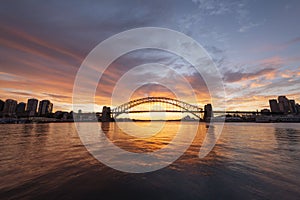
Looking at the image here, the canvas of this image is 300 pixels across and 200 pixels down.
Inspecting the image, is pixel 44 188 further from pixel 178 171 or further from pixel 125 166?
pixel 178 171

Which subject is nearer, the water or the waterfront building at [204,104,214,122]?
the water

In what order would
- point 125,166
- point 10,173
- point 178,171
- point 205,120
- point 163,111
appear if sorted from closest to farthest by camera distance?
point 10,173
point 178,171
point 125,166
point 163,111
point 205,120

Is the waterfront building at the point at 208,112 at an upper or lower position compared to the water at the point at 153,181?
upper

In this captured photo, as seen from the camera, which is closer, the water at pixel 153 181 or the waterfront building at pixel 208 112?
the water at pixel 153 181

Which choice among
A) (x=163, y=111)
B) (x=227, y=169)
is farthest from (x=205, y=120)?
(x=227, y=169)

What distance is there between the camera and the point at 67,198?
4.05 meters

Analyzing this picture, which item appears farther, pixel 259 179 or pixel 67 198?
pixel 259 179

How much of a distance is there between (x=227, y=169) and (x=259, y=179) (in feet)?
4.63

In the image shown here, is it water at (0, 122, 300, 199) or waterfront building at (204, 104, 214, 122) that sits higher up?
waterfront building at (204, 104, 214, 122)

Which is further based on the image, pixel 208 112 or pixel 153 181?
pixel 208 112

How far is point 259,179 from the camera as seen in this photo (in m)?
5.49

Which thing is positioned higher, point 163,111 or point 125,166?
point 163,111

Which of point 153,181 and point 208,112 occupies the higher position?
point 208,112

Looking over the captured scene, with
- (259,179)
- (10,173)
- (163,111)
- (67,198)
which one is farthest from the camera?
(163,111)
